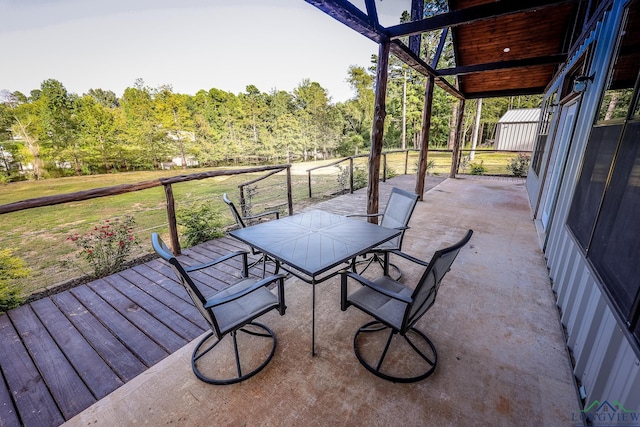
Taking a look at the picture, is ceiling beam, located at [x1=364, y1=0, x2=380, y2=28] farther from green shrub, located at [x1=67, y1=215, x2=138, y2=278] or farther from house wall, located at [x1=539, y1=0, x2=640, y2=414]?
green shrub, located at [x1=67, y1=215, x2=138, y2=278]

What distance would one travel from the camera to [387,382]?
5.40ft

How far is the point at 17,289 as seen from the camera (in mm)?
2455

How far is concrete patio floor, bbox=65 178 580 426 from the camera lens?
4.73ft

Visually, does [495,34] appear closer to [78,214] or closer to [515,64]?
[515,64]

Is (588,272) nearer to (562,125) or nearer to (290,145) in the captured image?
(562,125)

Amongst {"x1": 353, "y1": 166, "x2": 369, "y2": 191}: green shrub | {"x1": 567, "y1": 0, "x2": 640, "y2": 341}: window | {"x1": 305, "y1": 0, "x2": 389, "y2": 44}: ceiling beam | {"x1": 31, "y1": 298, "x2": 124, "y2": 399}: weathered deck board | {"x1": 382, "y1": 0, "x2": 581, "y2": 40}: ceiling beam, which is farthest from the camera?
{"x1": 353, "y1": 166, "x2": 369, "y2": 191}: green shrub

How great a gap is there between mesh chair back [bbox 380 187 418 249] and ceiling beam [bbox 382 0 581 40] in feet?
6.32

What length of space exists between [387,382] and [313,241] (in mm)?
1148

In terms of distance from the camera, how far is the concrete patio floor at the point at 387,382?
1442 mm

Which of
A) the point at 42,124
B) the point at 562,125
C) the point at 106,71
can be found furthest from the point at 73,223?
the point at 106,71

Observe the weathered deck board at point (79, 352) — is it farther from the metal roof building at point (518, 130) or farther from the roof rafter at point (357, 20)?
the metal roof building at point (518, 130)

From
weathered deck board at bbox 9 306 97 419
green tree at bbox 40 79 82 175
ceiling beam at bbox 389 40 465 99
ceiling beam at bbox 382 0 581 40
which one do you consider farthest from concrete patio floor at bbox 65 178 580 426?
green tree at bbox 40 79 82 175

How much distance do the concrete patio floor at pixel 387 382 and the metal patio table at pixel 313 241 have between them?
244mm

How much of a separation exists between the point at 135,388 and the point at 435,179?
372 inches
